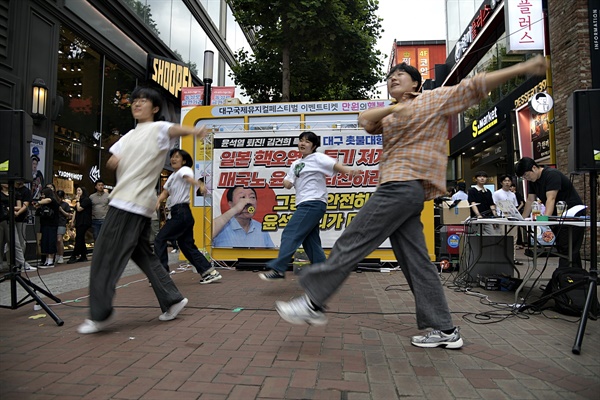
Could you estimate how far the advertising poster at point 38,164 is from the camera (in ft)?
28.6

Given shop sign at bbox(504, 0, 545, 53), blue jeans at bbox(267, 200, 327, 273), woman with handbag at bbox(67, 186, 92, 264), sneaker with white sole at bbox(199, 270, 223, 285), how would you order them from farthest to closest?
shop sign at bbox(504, 0, 545, 53)
woman with handbag at bbox(67, 186, 92, 264)
sneaker with white sole at bbox(199, 270, 223, 285)
blue jeans at bbox(267, 200, 327, 273)

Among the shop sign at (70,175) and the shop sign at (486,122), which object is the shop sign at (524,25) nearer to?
the shop sign at (486,122)

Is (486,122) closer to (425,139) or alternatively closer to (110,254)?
(425,139)

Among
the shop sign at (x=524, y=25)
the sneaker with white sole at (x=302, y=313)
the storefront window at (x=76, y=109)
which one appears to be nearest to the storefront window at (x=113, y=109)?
the storefront window at (x=76, y=109)

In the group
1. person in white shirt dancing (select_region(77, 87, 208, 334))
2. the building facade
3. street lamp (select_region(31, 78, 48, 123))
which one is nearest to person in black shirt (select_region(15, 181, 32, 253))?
the building facade

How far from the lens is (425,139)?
9.06 feet

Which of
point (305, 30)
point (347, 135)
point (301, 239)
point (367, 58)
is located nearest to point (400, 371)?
point (301, 239)

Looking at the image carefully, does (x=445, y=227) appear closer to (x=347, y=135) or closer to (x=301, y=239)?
(x=347, y=135)

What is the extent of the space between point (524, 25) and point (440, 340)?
37.0ft

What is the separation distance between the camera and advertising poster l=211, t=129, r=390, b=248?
7.32 meters

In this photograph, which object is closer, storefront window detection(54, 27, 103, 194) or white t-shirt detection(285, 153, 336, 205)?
white t-shirt detection(285, 153, 336, 205)

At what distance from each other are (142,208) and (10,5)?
26.7ft

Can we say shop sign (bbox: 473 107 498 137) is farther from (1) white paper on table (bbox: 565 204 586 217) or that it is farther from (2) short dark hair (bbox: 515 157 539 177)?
(1) white paper on table (bbox: 565 204 586 217)

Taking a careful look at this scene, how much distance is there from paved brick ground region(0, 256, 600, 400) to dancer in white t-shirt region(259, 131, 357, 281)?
0.63 meters
